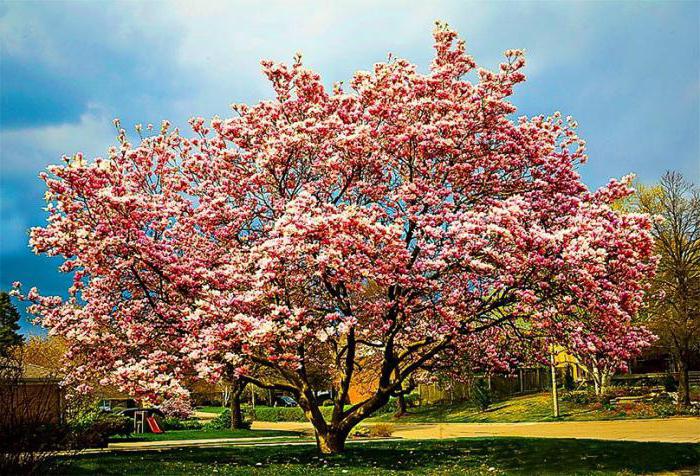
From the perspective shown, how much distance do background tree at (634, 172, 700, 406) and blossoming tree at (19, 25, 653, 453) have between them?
1770 centimetres

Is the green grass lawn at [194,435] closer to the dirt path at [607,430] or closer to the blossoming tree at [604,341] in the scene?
the dirt path at [607,430]

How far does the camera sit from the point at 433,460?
53.9 ft

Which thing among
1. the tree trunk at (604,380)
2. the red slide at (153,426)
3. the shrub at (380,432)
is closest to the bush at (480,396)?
the tree trunk at (604,380)

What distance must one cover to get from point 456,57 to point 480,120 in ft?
6.51

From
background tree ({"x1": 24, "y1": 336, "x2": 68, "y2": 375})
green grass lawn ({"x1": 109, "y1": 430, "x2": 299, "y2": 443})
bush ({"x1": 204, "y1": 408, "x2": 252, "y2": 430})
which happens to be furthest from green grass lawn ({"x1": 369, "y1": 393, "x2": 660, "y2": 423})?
background tree ({"x1": 24, "y1": 336, "x2": 68, "y2": 375})

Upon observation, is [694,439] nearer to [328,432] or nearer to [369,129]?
[328,432]

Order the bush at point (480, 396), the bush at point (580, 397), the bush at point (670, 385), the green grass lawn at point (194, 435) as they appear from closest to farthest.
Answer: the green grass lawn at point (194, 435)
the bush at point (670, 385)
the bush at point (580, 397)
the bush at point (480, 396)

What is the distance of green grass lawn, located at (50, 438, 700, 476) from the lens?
47.8 feet

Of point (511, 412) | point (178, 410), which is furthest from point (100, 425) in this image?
point (511, 412)

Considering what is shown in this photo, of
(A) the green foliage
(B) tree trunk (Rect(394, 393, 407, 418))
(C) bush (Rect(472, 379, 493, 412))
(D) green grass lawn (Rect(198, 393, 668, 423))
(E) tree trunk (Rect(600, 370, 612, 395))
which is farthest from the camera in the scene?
(B) tree trunk (Rect(394, 393, 407, 418))

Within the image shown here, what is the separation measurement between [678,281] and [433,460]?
2289cm

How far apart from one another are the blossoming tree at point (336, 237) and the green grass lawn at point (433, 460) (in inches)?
70.8

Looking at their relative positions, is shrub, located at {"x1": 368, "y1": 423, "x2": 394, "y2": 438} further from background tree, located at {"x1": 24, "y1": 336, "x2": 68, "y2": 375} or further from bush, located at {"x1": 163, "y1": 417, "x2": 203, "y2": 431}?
background tree, located at {"x1": 24, "y1": 336, "x2": 68, "y2": 375}

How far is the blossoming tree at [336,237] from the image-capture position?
14.2 metres
